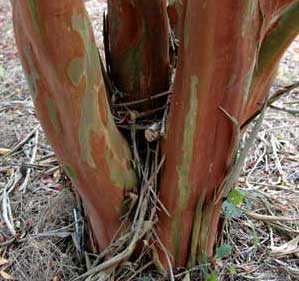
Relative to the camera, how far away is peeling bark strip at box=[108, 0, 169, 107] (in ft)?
3.57

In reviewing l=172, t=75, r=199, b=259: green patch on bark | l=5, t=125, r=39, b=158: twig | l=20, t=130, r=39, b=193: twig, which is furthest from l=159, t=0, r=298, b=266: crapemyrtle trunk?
l=5, t=125, r=39, b=158: twig

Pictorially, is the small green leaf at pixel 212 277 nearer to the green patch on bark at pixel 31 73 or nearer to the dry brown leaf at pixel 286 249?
the dry brown leaf at pixel 286 249

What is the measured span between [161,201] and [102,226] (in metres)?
0.15

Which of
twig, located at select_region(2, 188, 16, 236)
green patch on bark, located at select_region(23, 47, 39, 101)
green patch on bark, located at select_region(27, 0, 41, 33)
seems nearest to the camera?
green patch on bark, located at select_region(27, 0, 41, 33)

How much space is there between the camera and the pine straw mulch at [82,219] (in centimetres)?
132

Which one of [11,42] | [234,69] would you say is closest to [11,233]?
[234,69]

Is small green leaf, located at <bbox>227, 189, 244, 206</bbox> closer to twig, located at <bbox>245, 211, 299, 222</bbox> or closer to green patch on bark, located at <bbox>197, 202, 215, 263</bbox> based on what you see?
green patch on bark, located at <bbox>197, 202, 215, 263</bbox>

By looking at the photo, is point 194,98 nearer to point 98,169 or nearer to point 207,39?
point 207,39

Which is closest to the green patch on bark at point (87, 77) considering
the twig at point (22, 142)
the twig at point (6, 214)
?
the twig at point (6, 214)

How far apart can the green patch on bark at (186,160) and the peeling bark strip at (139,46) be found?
0.19 meters

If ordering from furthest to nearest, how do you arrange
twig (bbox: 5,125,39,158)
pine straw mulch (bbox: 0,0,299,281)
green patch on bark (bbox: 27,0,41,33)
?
twig (bbox: 5,125,39,158) → pine straw mulch (bbox: 0,0,299,281) → green patch on bark (bbox: 27,0,41,33)

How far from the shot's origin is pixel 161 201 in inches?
45.9

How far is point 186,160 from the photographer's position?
3.52 ft

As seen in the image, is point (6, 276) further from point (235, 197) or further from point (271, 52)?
point (271, 52)
